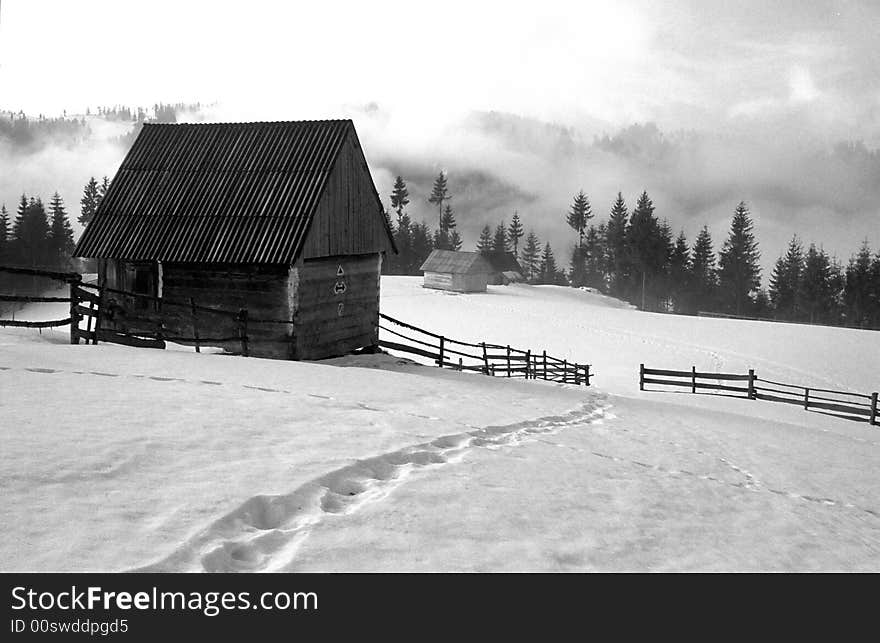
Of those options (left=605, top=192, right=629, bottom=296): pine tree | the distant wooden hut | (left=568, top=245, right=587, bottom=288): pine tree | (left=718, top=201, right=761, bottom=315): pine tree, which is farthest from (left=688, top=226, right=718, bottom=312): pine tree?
the distant wooden hut

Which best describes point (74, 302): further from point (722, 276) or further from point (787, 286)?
point (787, 286)

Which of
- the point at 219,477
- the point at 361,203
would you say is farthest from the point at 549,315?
the point at 219,477

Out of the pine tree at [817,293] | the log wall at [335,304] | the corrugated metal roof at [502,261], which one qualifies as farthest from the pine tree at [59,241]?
the pine tree at [817,293]

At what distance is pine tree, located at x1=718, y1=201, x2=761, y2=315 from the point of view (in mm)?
99312

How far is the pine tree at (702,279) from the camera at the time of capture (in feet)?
332

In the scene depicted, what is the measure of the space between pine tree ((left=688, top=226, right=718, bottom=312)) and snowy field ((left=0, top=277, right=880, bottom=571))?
87.9 m

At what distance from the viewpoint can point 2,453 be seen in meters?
7.42

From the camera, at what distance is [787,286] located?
100938 millimetres

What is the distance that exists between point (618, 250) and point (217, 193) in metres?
90.4

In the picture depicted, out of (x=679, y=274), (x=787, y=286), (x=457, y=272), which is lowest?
(x=457, y=272)

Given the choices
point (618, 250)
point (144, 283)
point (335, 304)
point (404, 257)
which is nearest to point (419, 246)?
point (404, 257)

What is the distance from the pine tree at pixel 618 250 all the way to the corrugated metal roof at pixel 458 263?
35.7 meters
